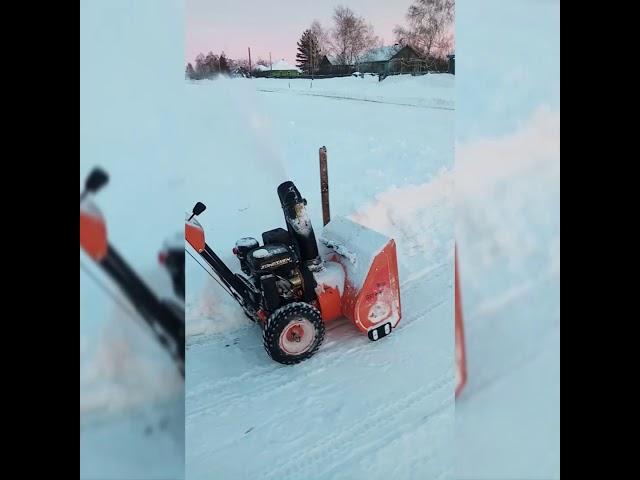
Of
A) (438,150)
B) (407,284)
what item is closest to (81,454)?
(407,284)

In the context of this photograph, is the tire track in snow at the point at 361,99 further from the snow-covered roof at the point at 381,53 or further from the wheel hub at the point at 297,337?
the wheel hub at the point at 297,337

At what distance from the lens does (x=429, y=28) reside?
307 cm

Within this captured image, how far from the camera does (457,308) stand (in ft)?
10.6

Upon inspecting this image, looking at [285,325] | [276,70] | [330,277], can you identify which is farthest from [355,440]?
[276,70]

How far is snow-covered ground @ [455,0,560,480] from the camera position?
124 inches

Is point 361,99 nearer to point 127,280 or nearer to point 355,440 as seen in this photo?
point 127,280

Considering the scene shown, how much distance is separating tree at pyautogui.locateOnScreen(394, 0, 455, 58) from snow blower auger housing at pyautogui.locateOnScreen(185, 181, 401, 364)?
90 centimetres

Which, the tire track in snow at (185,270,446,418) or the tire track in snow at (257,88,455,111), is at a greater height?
the tire track in snow at (257,88,455,111)

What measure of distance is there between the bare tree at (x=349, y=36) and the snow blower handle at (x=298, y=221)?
65cm

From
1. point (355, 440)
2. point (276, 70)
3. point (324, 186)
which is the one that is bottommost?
point (355, 440)

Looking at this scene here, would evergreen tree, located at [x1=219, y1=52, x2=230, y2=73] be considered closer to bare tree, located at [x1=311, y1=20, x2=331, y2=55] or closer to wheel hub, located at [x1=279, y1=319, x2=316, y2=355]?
bare tree, located at [x1=311, y1=20, x2=331, y2=55]

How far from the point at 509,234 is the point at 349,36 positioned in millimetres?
1258

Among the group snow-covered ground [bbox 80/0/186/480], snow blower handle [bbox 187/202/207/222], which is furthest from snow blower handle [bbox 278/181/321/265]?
snow-covered ground [bbox 80/0/186/480]

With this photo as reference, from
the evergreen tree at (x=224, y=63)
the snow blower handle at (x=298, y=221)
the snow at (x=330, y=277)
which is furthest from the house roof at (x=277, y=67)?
the snow at (x=330, y=277)
